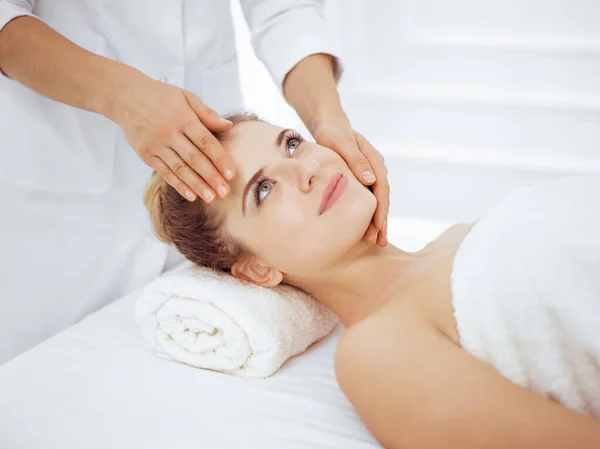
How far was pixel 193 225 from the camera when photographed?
56.9 inches

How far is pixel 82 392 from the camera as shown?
1299mm

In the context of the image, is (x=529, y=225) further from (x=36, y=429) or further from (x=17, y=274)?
(x=17, y=274)

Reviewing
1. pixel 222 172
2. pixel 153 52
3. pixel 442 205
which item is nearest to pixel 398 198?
pixel 442 205

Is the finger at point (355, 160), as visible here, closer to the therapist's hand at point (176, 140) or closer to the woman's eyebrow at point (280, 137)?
the woman's eyebrow at point (280, 137)

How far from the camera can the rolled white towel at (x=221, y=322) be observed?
1.35m

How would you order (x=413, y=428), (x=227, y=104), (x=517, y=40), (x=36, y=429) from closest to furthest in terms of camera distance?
(x=413, y=428) → (x=36, y=429) → (x=227, y=104) → (x=517, y=40)

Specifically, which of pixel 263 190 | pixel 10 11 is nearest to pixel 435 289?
pixel 263 190

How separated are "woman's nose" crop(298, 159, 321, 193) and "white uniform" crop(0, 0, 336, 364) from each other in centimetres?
41

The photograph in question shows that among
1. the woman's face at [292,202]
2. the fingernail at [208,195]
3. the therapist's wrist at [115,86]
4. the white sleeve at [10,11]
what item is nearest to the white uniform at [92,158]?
the white sleeve at [10,11]

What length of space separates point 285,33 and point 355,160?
0.49 meters

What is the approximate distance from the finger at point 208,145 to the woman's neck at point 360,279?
322 mm

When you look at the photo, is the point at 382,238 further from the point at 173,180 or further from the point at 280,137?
the point at 173,180

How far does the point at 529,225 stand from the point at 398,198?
1.33 m

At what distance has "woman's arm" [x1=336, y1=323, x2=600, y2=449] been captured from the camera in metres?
1.03
